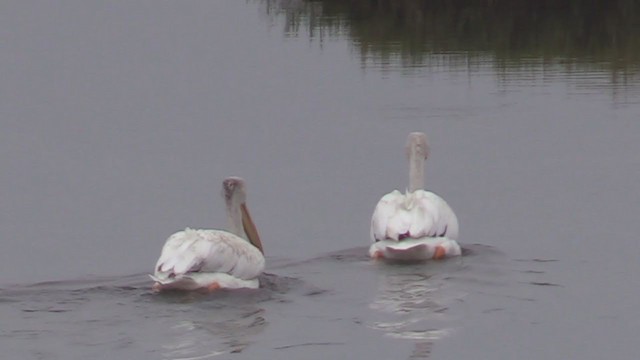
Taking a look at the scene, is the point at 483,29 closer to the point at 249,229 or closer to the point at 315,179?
the point at 315,179

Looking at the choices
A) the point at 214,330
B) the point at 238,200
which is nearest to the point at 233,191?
the point at 238,200

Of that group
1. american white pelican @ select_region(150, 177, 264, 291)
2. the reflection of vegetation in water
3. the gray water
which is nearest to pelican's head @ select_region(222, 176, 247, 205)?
the gray water

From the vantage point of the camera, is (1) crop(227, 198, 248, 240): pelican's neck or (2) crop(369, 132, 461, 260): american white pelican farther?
(1) crop(227, 198, 248, 240): pelican's neck

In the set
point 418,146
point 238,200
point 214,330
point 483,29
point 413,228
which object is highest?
point 483,29

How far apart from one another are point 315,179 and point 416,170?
147 cm

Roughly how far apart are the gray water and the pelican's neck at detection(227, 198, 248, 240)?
316 millimetres

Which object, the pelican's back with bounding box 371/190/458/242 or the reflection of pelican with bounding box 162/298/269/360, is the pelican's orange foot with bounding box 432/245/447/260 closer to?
the pelican's back with bounding box 371/190/458/242

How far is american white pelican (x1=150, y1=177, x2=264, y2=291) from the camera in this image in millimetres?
13922

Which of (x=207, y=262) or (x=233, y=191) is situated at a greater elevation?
(x=233, y=191)

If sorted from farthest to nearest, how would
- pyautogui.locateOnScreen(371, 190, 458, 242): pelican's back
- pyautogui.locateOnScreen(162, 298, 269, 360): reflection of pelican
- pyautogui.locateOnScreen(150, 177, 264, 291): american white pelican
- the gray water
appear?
pyautogui.locateOnScreen(371, 190, 458, 242): pelican's back, pyautogui.locateOnScreen(150, 177, 264, 291): american white pelican, the gray water, pyautogui.locateOnScreen(162, 298, 269, 360): reflection of pelican

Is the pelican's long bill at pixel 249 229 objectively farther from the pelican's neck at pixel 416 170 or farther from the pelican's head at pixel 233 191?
the pelican's neck at pixel 416 170

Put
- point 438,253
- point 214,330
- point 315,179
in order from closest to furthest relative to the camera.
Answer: point 214,330
point 438,253
point 315,179

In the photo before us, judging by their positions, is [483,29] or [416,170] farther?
[483,29]

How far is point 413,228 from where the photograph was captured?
15.5 meters
